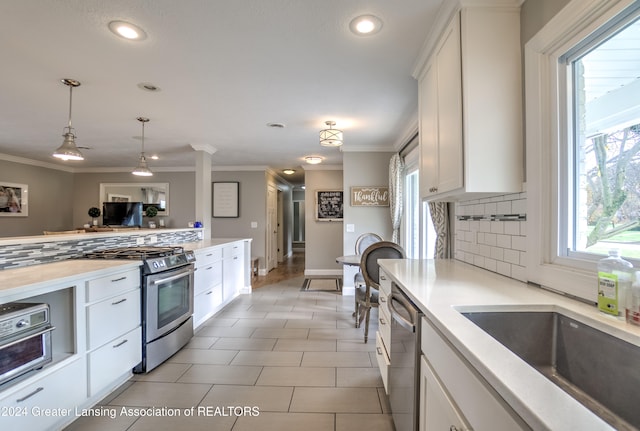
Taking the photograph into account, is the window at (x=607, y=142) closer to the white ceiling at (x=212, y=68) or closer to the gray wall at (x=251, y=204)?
the white ceiling at (x=212, y=68)

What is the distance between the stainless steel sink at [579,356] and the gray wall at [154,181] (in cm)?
661

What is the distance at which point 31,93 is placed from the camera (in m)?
2.65

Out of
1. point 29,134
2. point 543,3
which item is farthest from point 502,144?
point 29,134

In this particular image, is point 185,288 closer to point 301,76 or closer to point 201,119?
point 201,119

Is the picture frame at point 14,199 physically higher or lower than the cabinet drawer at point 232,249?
higher

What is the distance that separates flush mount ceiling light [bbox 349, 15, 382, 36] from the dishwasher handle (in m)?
1.53

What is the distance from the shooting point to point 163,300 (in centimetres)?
246

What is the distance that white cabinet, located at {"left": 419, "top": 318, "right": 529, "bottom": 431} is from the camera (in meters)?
0.65

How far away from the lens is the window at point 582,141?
1068 mm

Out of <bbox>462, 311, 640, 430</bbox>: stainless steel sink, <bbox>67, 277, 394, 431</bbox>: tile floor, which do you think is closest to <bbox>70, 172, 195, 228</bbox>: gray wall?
<bbox>67, 277, 394, 431</bbox>: tile floor

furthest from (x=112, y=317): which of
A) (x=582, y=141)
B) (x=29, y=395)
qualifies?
(x=582, y=141)

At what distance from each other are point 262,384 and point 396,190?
3076mm

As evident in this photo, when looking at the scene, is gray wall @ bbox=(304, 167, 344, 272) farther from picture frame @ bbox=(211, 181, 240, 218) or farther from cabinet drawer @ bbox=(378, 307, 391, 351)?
cabinet drawer @ bbox=(378, 307, 391, 351)

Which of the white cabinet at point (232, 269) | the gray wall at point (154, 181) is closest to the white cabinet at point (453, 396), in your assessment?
the white cabinet at point (232, 269)
